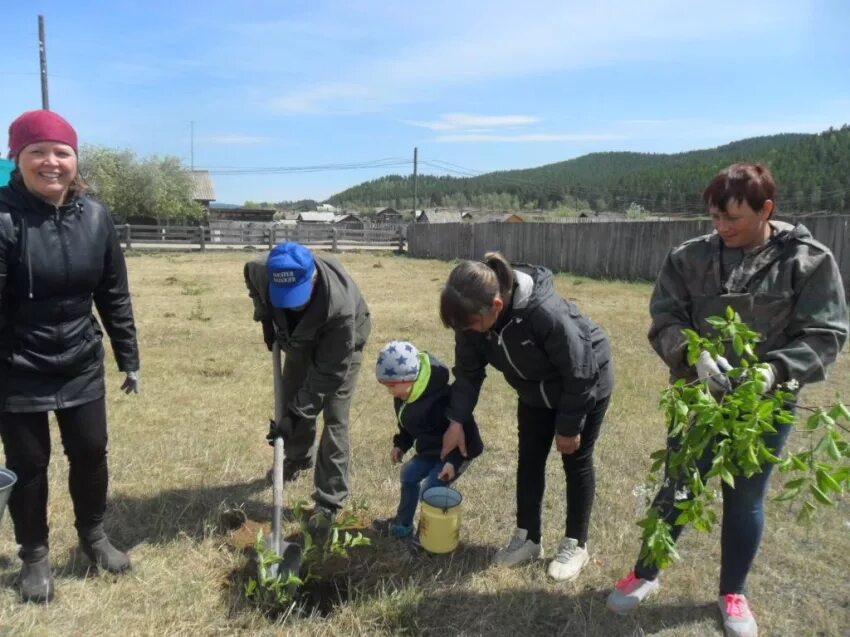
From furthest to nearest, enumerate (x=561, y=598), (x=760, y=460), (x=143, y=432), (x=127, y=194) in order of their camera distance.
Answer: (x=127, y=194)
(x=143, y=432)
(x=561, y=598)
(x=760, y=460)

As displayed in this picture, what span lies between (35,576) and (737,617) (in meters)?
2.92

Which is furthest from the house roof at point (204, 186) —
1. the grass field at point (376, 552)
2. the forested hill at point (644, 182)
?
the grass field at point (376, 552)

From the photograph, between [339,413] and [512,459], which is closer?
[339,413]

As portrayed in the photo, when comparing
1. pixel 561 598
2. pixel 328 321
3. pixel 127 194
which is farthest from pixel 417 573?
pixel 127 194

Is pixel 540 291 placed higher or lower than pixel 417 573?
higher

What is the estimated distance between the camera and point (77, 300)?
2613 mm

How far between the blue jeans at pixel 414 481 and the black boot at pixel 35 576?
1.62 m

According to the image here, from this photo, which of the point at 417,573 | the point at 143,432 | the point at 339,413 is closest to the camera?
the point at 417,573

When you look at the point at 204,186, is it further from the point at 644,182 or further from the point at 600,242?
the point at 644,182

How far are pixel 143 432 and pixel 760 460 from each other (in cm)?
420

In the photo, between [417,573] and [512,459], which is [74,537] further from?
[512,459]

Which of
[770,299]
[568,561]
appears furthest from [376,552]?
[770,299]

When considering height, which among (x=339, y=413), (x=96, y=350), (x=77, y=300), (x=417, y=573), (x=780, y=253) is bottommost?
(x=417, y=573)

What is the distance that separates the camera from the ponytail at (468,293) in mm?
2475
